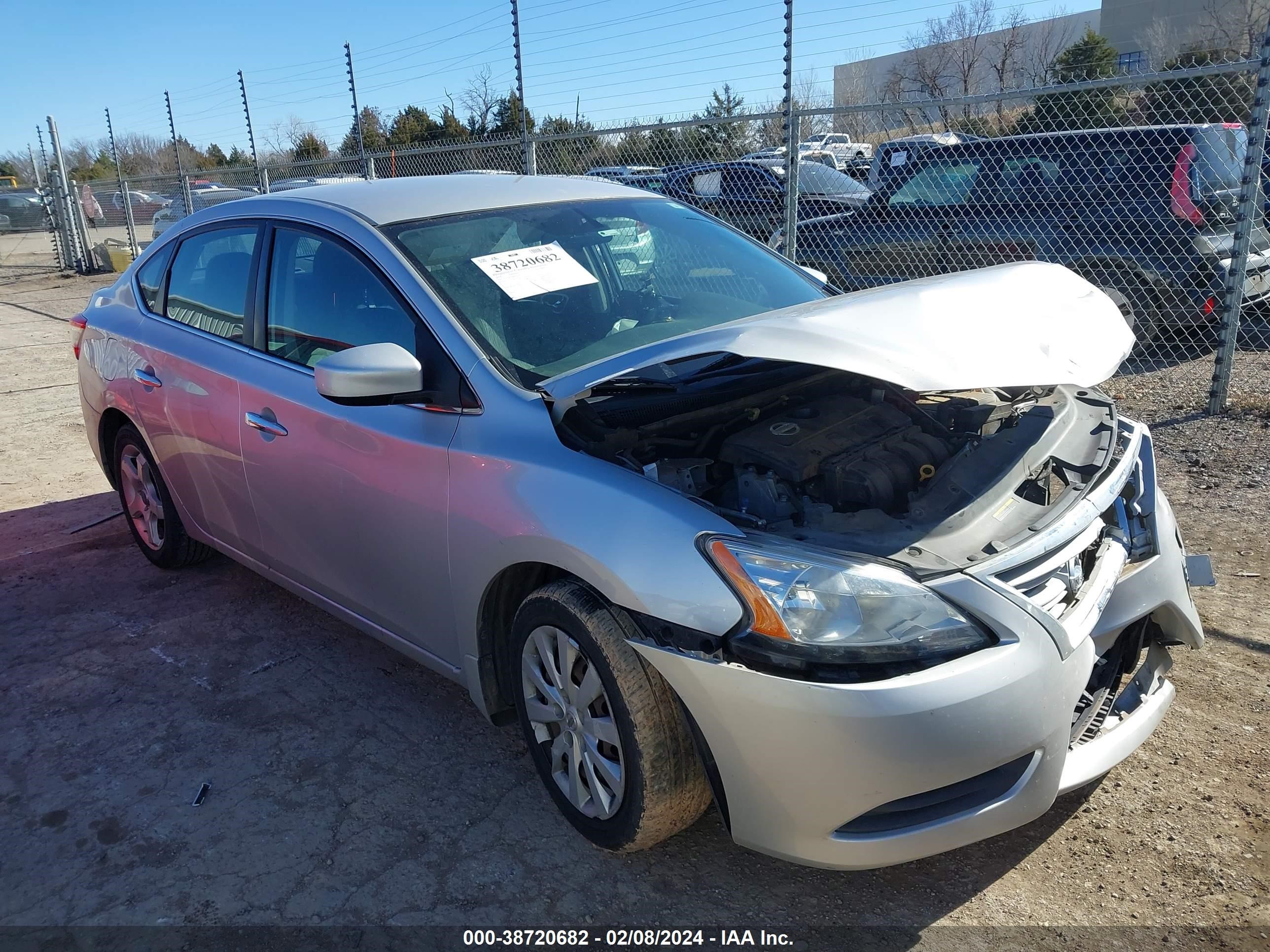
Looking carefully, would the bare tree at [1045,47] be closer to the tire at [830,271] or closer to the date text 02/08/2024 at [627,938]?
the tire at [830,271]

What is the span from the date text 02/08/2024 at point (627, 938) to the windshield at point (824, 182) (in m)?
8.10

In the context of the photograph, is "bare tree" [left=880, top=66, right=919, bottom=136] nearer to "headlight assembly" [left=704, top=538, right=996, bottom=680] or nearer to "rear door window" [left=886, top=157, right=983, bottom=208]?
"rear door window" [left=886, top=157, right=983, bottom=208]

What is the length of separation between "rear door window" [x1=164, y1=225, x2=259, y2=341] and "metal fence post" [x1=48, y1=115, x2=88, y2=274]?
54.9ft

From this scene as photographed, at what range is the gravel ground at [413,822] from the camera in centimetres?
234

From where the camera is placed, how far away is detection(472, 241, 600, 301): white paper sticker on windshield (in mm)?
3098

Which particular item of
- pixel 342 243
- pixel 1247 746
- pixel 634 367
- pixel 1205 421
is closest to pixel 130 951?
pixel 634 367

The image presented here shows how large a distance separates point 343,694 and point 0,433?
569cm

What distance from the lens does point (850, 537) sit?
2.28 metres

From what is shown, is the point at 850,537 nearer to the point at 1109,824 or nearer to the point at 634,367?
the point at 634,367

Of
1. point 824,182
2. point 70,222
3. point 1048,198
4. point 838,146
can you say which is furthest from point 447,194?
point 70,222

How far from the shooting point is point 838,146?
13.0 m

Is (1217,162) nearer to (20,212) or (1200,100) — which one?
(1200,100)

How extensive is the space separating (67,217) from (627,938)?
21761mm

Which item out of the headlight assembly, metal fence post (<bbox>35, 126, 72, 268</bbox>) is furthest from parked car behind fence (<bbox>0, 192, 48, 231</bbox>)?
the headlight assembly
